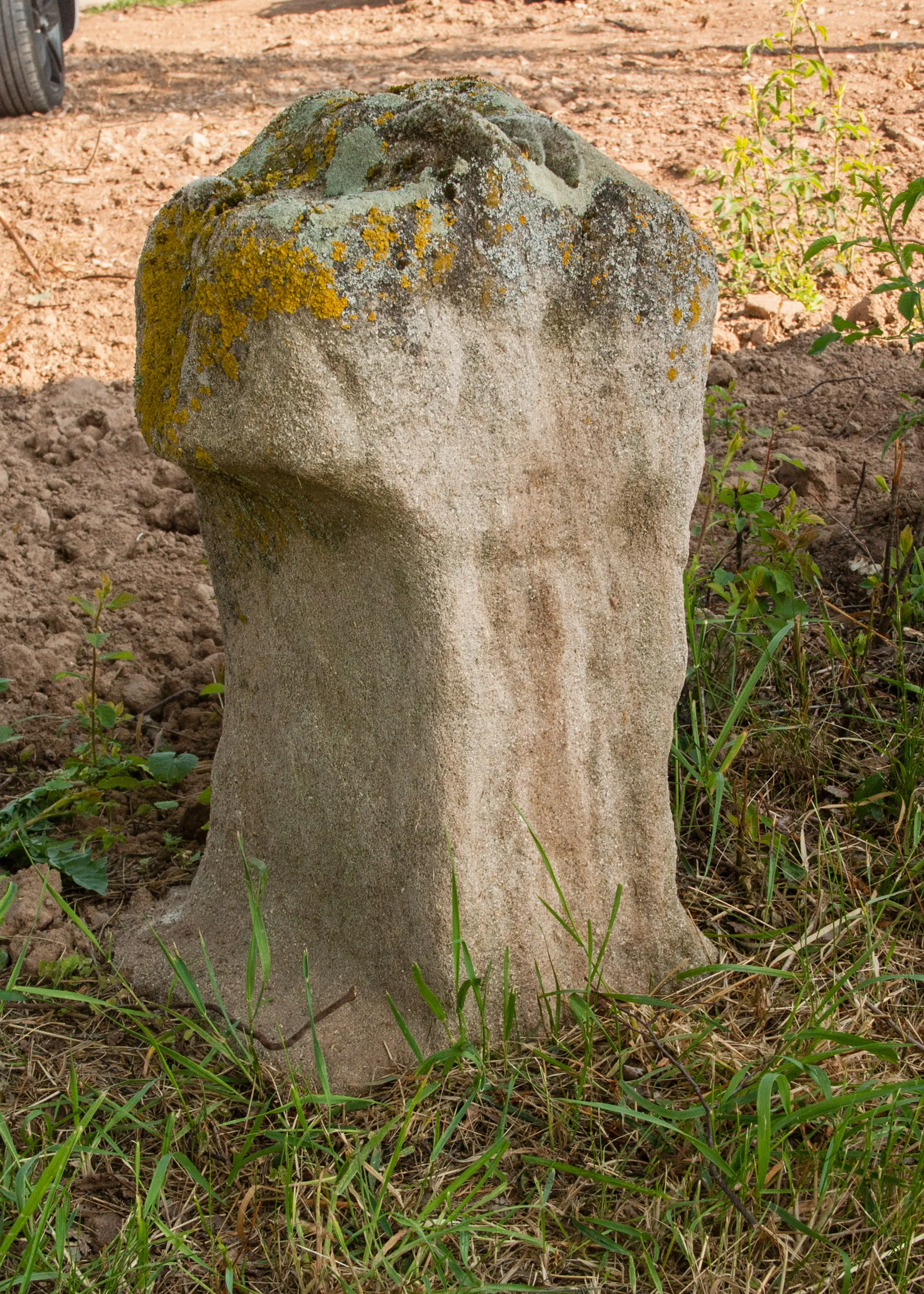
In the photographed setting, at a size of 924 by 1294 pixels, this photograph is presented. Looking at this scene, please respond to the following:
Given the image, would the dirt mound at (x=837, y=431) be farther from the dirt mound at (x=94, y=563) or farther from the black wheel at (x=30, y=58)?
the black wheel at (x=30, y=58)

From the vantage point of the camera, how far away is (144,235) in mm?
4895

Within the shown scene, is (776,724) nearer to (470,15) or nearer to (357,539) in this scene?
(357,539)

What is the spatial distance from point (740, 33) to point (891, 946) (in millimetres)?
5768

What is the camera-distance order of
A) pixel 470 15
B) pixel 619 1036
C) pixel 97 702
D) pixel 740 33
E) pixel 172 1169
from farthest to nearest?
pixel 470 15, pixel 740 33, pixel 97 702, pixel 619 1036, pixel 172 1169

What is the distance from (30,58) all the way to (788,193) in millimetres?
3756

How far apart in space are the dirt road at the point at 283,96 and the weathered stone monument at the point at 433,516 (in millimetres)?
2536

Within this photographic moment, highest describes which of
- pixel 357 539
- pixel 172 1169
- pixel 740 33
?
pixel 740 33

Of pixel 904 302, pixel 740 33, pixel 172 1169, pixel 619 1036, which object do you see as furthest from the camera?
pixel 740 33

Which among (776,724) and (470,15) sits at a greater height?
(470,15)

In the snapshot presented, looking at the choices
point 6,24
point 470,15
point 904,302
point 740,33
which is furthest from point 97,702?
point 470,15

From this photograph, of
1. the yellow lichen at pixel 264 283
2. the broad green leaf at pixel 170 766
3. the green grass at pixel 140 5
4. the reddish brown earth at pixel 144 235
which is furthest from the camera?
the green grass at pixel 140 5

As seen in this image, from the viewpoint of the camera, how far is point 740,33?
21.0 ft

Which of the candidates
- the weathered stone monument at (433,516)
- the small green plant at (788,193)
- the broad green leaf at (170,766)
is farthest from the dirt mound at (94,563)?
the small green plant at (788,193)

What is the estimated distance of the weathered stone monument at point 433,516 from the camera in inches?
63.2
